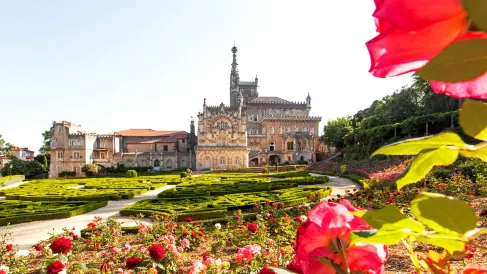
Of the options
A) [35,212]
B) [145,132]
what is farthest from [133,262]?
[145,132]

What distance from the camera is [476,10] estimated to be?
336mm

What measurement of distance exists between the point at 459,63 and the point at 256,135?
53.0 meters

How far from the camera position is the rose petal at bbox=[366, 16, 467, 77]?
40 cm

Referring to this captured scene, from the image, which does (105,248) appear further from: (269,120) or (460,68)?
(269,120)

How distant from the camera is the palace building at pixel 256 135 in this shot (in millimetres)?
47219

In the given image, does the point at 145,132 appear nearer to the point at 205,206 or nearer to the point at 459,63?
the point at 205,206

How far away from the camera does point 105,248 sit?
7613 millimetres

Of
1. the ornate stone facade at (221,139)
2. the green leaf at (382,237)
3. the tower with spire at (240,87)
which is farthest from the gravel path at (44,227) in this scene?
the tower with spire at (240,87)

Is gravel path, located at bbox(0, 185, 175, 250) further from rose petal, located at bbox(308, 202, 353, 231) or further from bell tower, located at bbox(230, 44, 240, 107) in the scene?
bell tower, located at bbox(230, 44, 240, 107)

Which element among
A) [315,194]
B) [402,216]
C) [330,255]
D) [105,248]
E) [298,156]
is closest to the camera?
[402,216]

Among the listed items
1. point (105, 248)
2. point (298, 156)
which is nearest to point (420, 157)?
point (105, 248)

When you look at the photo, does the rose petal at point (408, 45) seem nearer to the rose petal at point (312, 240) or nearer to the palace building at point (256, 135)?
the rose petal at point (312, 240)

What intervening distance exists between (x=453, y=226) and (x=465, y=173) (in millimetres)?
14731

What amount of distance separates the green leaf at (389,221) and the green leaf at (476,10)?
10.2 inches
